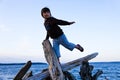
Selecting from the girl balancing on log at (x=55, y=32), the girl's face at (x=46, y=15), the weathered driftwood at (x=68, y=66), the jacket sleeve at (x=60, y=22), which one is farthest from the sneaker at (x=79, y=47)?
the girl's face at (x=46, y=15)

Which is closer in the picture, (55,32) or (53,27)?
(53,27)

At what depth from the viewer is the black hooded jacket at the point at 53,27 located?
9453 millimetres

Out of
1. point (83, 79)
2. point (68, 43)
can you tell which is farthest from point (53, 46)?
point (83, 79)

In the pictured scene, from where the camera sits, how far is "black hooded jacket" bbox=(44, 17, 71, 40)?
9.45 m

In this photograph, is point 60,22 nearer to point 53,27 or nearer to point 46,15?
point 53,27

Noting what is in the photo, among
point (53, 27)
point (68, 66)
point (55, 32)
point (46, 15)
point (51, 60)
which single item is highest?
point (46, 15)

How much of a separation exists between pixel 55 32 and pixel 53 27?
17 centimetres

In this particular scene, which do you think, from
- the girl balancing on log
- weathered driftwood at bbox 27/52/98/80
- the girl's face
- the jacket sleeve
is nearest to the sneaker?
the girl balancing on log

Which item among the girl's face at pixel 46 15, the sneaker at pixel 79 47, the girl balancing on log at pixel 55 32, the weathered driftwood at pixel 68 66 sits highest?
the girl's face at pixel 46 15

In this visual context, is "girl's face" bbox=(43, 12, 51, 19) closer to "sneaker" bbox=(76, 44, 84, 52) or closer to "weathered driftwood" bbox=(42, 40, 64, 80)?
"weathered driftwood" bbox=(42, 40, 64, 80)

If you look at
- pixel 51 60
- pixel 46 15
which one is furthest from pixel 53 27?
pixel 51 60

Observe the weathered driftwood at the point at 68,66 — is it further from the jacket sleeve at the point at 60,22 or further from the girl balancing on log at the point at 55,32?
the jacket sleeve at the point at 60,22

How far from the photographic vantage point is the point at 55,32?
9.66 metres

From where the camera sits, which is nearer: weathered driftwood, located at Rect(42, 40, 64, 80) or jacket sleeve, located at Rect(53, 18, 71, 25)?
weathered driftwood, located at Rect(42, 40, 64, 80)
